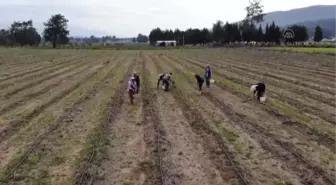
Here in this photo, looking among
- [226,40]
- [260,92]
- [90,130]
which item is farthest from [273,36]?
[90,130]

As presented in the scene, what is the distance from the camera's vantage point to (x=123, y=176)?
11.1 metres

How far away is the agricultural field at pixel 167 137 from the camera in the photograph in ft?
36.8

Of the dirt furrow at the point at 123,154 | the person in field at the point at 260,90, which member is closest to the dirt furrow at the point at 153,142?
the dirt furrow at the point at 123,154

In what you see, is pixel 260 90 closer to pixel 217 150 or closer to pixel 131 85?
pixel 131 85

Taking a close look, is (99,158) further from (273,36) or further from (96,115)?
(273,36)

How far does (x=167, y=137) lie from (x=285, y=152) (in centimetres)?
391

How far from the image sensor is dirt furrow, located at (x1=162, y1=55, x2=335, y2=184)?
11094 millimetres

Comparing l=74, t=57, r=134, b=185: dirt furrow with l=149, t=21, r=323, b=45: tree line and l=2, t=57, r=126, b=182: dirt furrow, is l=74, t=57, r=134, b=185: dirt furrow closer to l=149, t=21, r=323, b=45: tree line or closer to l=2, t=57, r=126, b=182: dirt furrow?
l=2, t=57, r=126, b=182: dirt furrow

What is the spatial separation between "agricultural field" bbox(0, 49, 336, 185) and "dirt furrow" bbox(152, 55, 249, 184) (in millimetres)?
30

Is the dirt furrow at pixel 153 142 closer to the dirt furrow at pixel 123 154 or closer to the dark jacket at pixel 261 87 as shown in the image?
the dirt furrow at pixel 123 154

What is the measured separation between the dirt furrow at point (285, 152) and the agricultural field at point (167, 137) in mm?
28

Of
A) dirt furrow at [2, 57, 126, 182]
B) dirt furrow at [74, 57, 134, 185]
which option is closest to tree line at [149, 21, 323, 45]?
dirt furrow at [2, 57, 126, 182]

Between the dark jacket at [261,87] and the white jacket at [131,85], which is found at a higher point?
the white jacket at [131,85]

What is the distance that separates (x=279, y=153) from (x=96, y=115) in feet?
27.7
